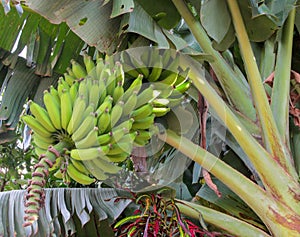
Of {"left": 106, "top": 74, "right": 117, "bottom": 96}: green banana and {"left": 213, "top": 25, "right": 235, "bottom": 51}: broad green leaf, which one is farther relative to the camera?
{"left": 213, "top": 25, "right": 235, "bottom": 51}: broad green leaf

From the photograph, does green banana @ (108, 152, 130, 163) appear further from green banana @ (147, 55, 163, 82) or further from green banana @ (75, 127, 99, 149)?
green banana @ (147, 55, 163, 82)

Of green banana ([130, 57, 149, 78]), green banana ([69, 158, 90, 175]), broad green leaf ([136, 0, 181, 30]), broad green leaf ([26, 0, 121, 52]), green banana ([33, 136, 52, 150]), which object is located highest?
broad green leaf ([26, 0, 121, 52])

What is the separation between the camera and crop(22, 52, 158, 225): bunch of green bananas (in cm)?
80

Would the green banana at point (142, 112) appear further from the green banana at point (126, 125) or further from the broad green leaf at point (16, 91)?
the broad green leaf at point (16, 91)

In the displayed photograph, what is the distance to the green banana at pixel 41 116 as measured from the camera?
834 mm

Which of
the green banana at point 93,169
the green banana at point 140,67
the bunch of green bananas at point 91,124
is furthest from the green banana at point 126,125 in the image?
the green banana at point 140,67

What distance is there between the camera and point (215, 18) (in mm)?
1155

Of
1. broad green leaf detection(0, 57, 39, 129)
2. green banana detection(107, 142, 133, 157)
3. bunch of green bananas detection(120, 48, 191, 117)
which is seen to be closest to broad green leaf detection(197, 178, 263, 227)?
bunch of green bananas detection(120, 48, 191, 117)

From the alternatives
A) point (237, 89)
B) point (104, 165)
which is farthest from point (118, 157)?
point (237, 89)

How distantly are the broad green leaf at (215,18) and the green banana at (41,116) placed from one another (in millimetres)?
578

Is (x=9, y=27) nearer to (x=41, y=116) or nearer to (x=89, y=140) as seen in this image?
(x=41, y=116)

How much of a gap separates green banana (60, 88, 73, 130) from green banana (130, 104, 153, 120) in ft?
0.52

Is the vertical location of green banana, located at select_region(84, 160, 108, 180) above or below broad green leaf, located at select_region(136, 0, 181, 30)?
below

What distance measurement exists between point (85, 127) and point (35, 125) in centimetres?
14
